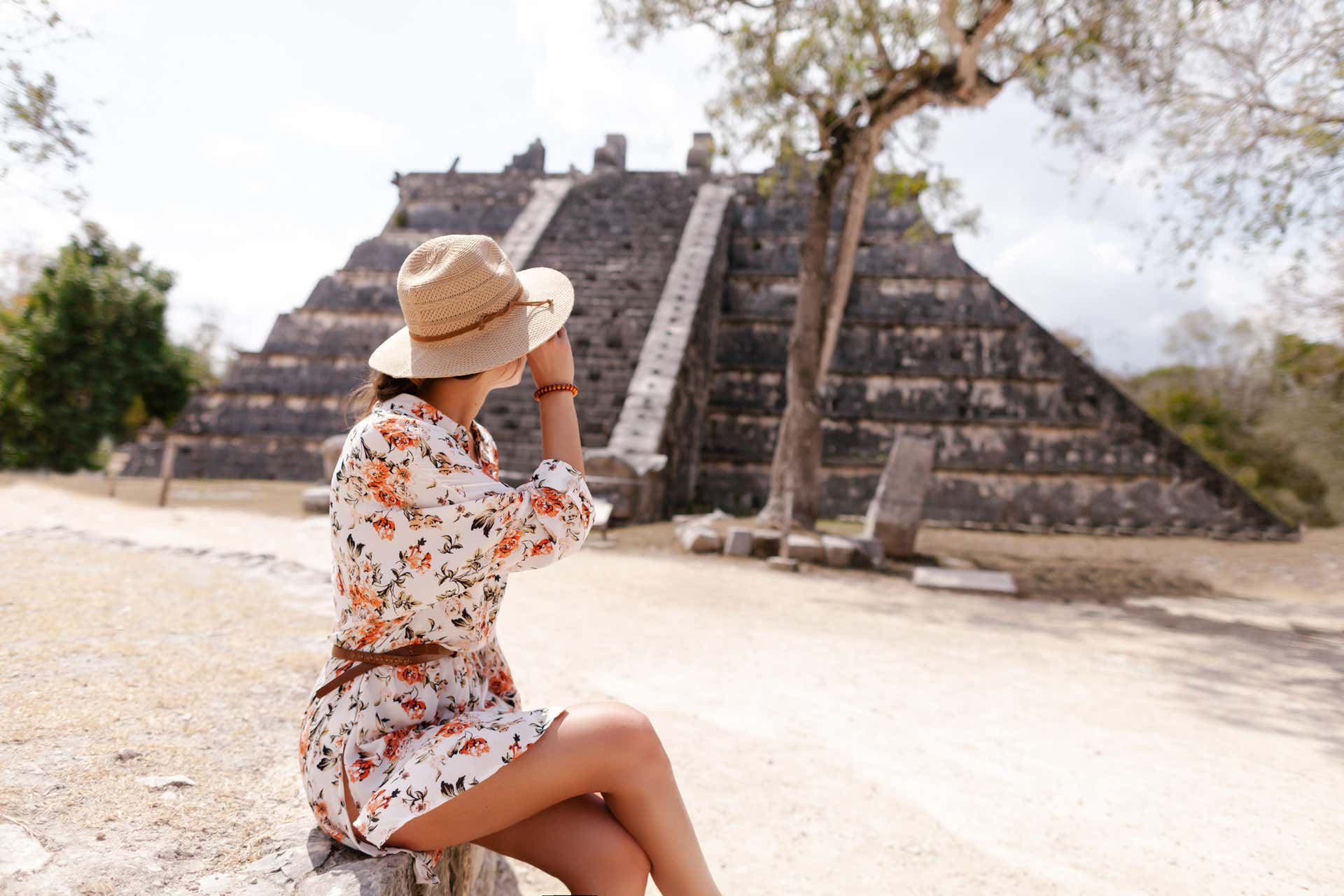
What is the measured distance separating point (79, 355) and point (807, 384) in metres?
14.0

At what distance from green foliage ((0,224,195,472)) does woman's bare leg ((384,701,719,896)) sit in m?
17.1

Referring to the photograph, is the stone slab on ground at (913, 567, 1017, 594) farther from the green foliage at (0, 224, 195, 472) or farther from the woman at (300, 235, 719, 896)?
the green foliage at (0, 224, 195, 472)

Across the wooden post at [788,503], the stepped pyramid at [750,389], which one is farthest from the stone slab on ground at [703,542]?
the stepped pyramid at [750,389]

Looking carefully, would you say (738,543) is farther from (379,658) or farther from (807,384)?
(379,658)

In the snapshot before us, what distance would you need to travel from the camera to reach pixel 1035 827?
2.72 metres

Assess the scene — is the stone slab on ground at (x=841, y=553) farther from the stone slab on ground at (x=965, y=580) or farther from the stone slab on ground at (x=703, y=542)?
the stone slab on ground at (x=703, y=542)

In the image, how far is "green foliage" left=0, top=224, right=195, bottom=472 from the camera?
48.3ft

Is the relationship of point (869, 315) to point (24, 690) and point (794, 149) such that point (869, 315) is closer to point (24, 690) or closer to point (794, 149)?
point (794, 149)

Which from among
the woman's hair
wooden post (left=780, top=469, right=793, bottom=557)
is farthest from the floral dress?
wooden post (left=780, top=469, right=793, bottom=557)

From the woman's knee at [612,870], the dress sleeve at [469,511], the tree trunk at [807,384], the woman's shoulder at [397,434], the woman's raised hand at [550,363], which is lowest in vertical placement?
the woman's knee at [612,870]

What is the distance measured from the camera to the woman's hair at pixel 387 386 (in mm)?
1896

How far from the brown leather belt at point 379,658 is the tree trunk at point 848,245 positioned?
25.9 ft

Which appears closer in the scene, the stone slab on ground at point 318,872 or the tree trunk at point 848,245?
the stone slab on ground at point 318,872

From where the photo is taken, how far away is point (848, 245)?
955 centimetres
